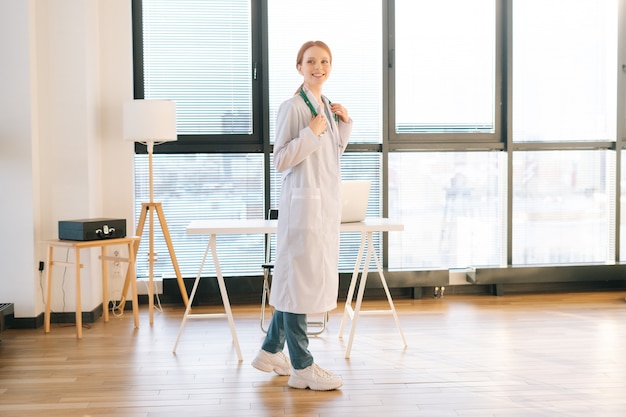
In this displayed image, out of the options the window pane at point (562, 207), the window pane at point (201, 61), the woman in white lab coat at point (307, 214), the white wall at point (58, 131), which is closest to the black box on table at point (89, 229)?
the white wall at point (58, 131)

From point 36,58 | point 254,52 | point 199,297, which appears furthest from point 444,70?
point 36,58

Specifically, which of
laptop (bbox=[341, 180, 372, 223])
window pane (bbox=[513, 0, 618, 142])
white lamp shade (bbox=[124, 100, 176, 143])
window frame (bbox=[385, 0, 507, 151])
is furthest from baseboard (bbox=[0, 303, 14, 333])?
window pane (bbox=[513, 0, 618, 142])

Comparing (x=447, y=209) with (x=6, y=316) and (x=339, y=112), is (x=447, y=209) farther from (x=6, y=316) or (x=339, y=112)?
→ (x=6, y=316)

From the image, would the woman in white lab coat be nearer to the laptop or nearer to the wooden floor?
the wooden floor

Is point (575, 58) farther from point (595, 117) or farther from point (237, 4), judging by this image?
point (237, 4)

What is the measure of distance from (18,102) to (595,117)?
4506 mm

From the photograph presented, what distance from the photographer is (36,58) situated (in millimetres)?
5039

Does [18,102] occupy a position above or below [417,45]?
below

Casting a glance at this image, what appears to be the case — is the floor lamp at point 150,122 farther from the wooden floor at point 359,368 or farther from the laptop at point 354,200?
the laptop at point 354,200

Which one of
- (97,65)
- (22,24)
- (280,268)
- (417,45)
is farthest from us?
(417,45)

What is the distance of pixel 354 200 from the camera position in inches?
166

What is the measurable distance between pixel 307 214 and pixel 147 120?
2.08 m

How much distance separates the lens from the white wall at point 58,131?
4906 mm

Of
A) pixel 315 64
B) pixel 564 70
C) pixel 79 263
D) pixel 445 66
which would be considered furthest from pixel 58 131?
pixel 564 70
